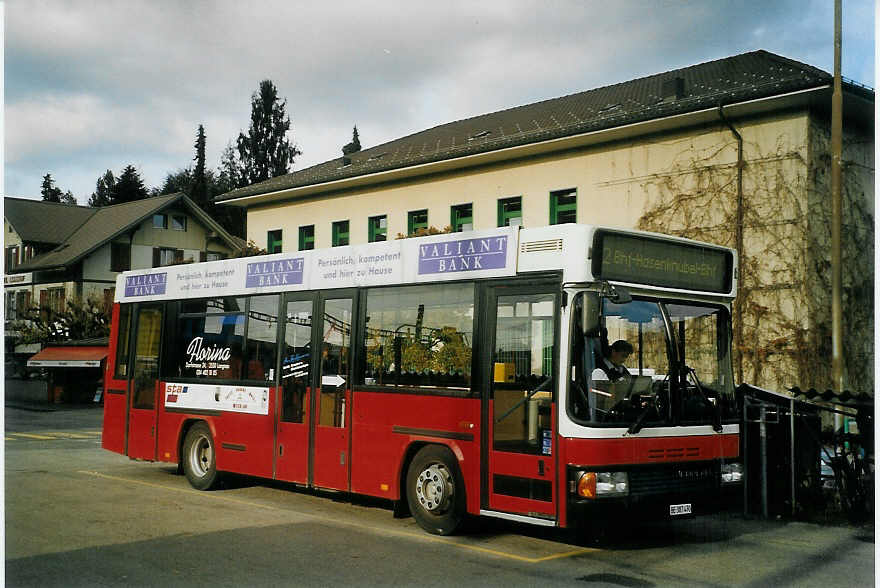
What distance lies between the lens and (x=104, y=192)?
7862cm

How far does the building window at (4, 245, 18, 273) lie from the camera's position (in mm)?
48688

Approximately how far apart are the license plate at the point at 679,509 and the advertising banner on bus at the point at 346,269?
248cm

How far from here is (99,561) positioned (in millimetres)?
7582

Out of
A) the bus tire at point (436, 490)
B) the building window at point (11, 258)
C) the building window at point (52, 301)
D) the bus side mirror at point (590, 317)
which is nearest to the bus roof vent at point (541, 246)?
the bus side mirror at point (590, 317)

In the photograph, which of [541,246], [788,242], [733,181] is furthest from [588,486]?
[733,181]

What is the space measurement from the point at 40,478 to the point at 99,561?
6.37m

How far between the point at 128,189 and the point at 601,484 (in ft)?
230

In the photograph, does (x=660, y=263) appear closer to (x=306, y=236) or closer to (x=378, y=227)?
(x=378, y=227)

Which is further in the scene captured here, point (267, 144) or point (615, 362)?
point (267, 144)

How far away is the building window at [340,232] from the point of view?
28875 millimetres

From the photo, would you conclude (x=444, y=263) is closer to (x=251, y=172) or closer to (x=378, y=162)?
(x=378, y=162)

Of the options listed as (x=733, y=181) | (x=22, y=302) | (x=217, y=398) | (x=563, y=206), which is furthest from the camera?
(x=22, y=302)

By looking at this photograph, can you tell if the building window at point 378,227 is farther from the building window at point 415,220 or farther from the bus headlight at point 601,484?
the bus headlight at point 601,484

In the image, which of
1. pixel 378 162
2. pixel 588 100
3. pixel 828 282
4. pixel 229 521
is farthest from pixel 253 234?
pixel 229 521
